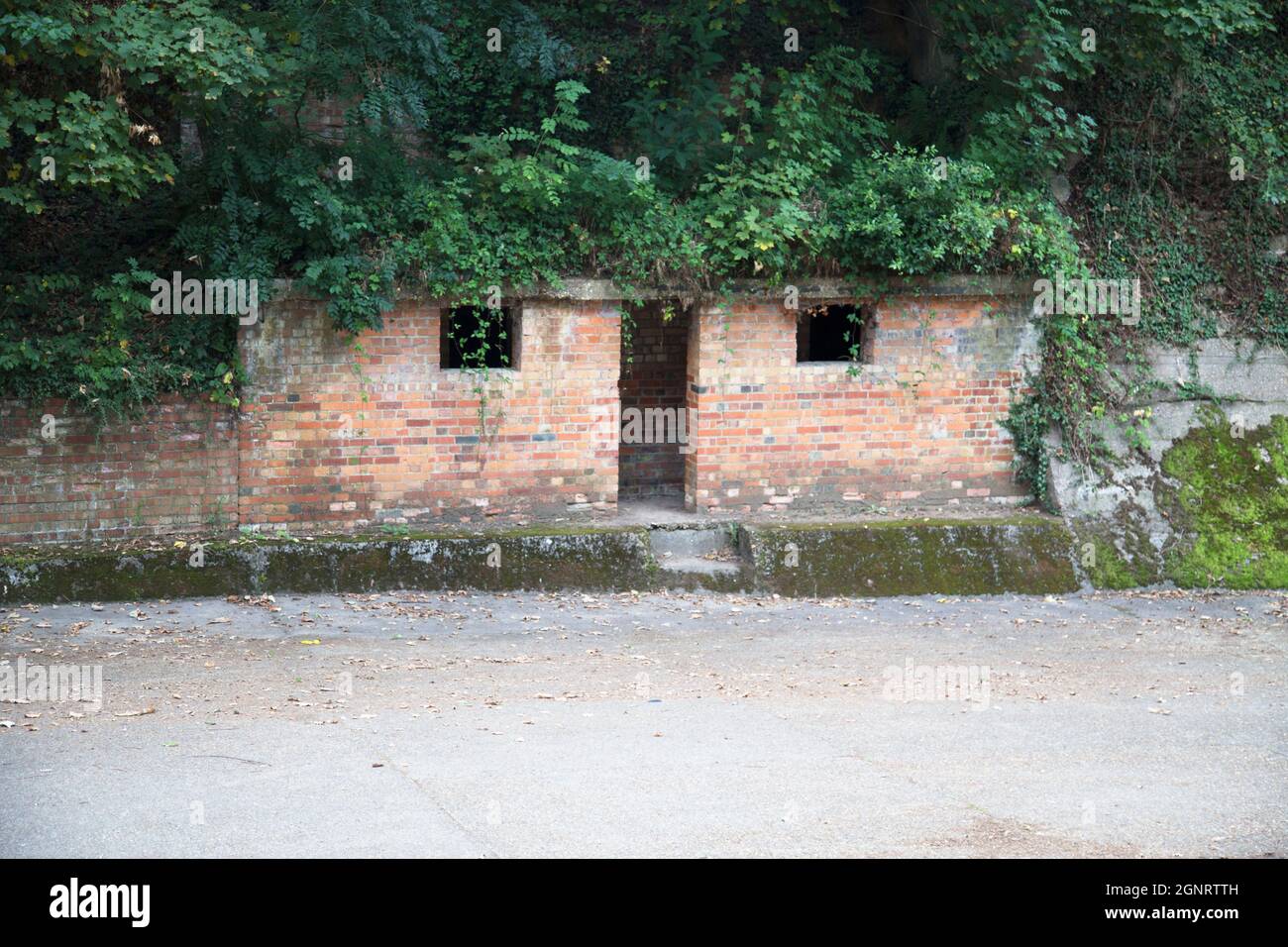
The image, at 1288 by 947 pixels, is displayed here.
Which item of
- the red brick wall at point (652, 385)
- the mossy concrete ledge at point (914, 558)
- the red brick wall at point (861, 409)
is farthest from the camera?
the red brick wall at point (652, 385)

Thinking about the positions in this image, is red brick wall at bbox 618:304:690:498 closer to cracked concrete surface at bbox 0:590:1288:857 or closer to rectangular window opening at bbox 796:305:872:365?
rectangular window opening at bbox 796:305:872:365

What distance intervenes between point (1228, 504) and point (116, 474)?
1004 cm

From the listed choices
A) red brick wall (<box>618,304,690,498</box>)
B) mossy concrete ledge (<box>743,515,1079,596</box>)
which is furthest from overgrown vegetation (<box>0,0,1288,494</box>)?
red brick wall (<box>618,304,690,498</box>)

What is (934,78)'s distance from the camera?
46.7 feet

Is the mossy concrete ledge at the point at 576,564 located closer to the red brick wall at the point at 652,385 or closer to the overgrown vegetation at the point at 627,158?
the overgrown vegetation at the point at 627,158

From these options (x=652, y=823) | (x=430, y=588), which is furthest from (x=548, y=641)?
(x=652, y=823)

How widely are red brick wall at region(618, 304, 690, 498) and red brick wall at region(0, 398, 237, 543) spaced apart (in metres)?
4.32

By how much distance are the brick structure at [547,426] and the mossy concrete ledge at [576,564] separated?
39 cm

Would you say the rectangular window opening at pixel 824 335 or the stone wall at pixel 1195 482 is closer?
the stone wall at pixel 1195 482

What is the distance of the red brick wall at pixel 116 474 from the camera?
10469 mm

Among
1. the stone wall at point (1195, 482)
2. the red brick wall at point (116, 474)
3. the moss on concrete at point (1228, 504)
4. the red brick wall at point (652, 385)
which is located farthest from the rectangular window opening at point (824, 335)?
the red brick wall at point (116, 474)

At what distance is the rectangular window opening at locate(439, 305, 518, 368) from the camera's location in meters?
11.8

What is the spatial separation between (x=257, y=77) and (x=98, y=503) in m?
3.56

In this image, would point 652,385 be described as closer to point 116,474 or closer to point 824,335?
point 824,335
